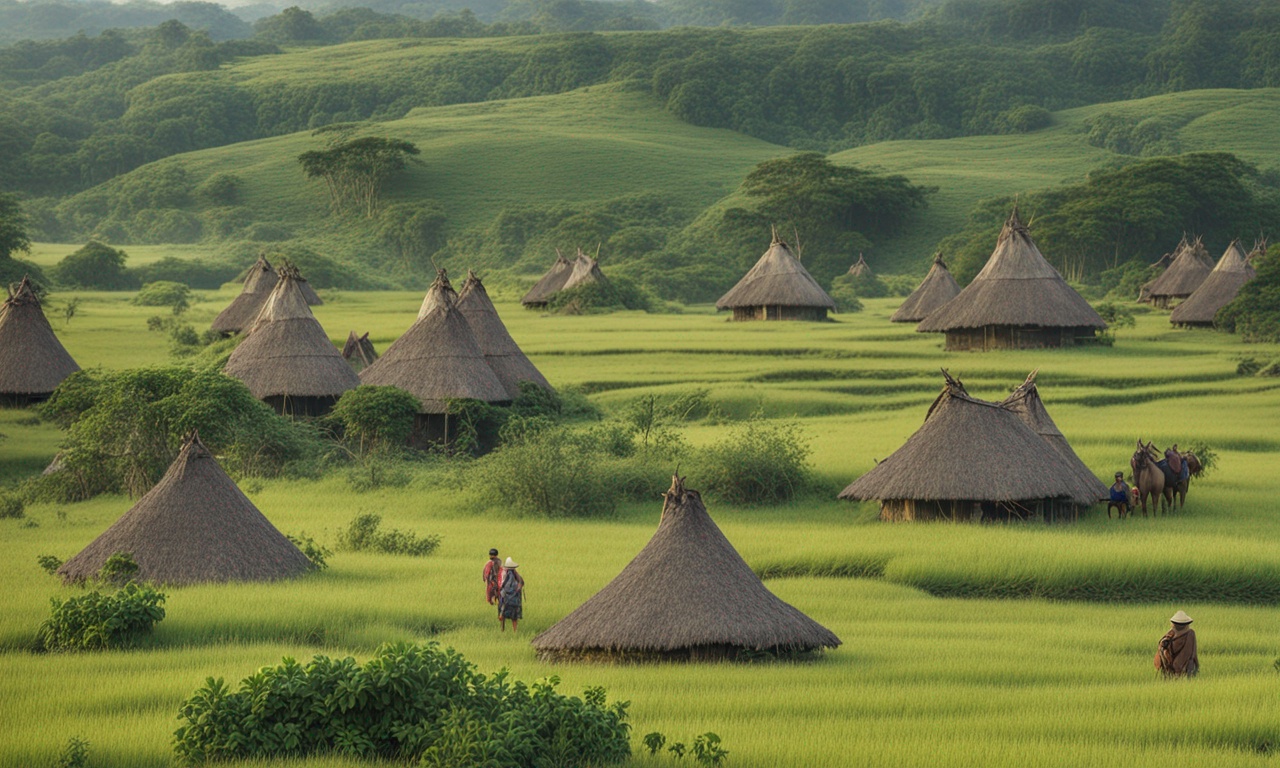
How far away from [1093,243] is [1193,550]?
5857 cm

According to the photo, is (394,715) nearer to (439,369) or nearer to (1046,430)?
(1046,430)

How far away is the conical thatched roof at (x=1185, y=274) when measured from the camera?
61.1m

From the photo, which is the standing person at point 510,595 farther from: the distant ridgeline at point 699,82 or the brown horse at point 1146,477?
the distant ridgeline at point 699,82

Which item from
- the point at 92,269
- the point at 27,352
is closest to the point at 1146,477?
the point at 27,352

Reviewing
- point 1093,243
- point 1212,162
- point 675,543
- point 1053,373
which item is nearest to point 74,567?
point 675,543

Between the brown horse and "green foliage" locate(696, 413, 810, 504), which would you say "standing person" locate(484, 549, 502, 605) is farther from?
the brown horse

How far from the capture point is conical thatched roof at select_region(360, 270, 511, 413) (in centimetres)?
3234

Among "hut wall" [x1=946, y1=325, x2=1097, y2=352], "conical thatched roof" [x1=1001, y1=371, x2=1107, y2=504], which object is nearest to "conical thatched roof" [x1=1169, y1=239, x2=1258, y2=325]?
"hut wall" [x1=946, y1=325, x2=1097, y2=352]

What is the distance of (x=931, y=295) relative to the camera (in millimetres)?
53781

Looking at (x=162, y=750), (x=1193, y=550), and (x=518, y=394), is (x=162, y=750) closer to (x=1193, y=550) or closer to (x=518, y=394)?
(x=1193, y=550)

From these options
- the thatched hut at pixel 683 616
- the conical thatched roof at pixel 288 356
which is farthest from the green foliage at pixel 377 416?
the thatched hut at pixel 683 616

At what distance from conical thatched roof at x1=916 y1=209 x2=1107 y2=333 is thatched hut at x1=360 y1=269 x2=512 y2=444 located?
1515 centimetres

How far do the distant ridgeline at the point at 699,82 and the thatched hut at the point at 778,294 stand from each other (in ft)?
260

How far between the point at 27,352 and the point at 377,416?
1163 cm
